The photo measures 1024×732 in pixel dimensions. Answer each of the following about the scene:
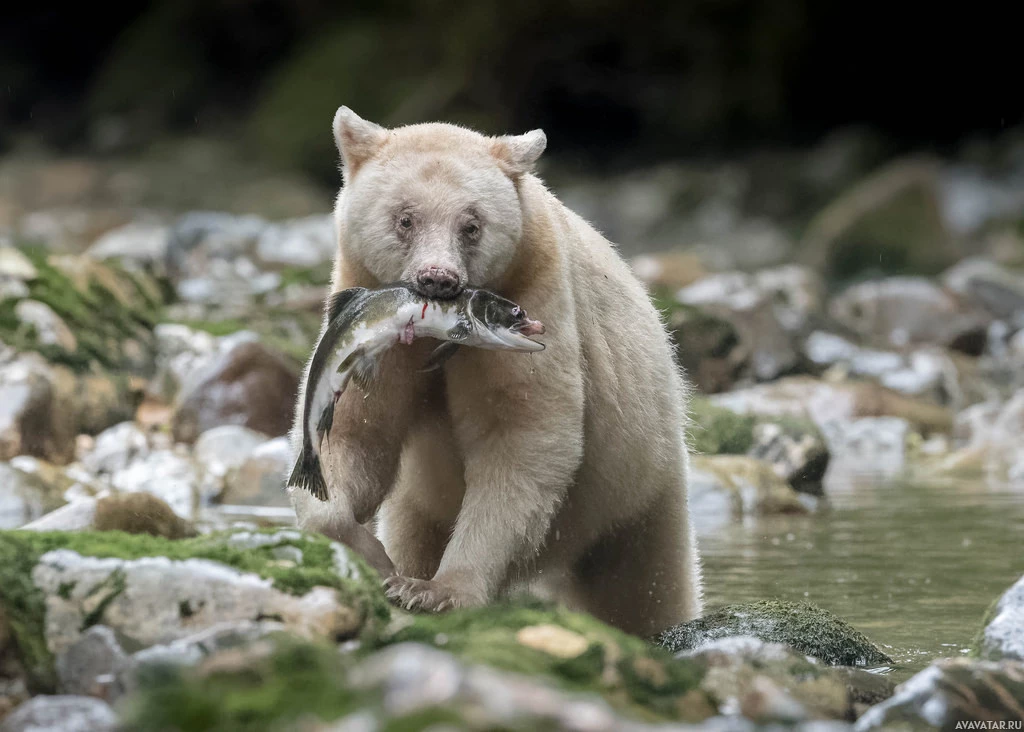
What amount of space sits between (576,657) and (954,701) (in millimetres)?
1041

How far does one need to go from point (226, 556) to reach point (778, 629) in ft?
7.42

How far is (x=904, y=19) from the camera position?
2450 cm

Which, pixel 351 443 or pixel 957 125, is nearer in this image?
pixel 351 443

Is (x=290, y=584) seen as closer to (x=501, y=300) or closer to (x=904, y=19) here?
(x=501, y=300)

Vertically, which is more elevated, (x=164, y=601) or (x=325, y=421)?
(x=325, y=421)

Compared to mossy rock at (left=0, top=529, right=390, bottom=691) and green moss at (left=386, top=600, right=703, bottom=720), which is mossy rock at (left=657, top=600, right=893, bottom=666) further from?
mossy rock at (left=0, top=529, right=390, bottom=691)

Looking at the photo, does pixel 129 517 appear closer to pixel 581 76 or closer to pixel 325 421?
pixel 325 421

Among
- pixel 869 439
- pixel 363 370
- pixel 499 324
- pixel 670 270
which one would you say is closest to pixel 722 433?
pixel 869 439

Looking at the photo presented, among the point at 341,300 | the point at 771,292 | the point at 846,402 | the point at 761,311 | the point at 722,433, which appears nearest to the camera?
the point at 341,300

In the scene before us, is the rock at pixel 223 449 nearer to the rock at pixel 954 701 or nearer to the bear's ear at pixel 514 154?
the bear's ear at pixel 514 154

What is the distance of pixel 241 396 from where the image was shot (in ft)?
37.1

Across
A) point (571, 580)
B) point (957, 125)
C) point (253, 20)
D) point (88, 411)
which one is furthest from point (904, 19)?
point (571, 580)

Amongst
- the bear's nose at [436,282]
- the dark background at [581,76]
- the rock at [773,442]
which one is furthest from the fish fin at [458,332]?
the dark background at [581,76]

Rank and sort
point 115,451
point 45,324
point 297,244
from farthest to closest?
point 297,244, point 45,324, point 115,451
